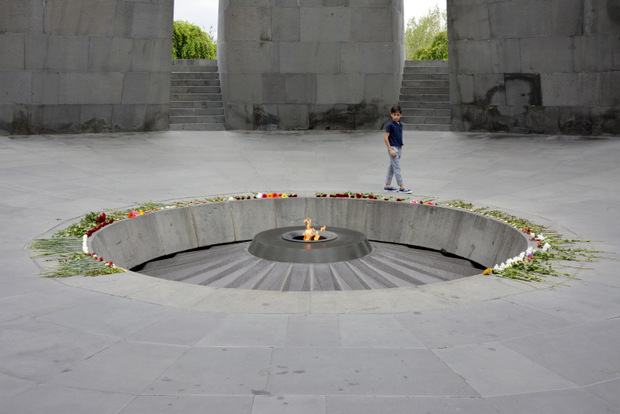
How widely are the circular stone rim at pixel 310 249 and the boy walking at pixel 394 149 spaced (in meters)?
2.51

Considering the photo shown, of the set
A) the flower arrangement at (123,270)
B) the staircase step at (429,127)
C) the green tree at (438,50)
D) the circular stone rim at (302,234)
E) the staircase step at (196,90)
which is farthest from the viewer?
the green tree at (438,50)

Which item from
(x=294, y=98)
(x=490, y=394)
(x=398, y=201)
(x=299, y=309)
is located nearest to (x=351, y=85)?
(x=294, y=98)

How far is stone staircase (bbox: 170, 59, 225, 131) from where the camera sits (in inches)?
975

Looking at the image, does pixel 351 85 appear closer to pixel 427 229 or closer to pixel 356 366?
pixel 427 229

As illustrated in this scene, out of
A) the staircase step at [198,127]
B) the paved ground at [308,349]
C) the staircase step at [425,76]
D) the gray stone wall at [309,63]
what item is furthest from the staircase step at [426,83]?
the paved ground at [308,349]

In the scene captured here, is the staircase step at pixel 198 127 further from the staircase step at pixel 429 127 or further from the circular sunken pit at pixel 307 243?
the circular sunken pit at pixel 307 243

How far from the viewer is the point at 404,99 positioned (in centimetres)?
2588

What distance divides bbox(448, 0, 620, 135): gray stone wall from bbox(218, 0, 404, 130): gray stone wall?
8.99 ft

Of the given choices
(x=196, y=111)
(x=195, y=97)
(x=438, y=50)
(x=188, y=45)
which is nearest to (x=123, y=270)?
(x=196, y=111)

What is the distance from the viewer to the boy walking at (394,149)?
49.0ft

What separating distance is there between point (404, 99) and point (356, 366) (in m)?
21.2

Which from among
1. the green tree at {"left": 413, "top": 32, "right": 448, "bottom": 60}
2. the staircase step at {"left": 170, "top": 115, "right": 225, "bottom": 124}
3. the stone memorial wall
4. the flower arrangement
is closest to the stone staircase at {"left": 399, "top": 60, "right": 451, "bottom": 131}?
the stone memorial wall

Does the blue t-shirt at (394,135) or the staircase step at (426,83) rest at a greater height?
the staircase step at (426,83)

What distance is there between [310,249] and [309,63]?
1394 cm
